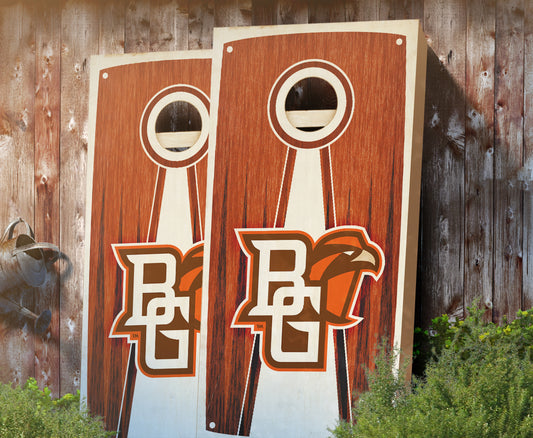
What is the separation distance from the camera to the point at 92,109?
3109mm

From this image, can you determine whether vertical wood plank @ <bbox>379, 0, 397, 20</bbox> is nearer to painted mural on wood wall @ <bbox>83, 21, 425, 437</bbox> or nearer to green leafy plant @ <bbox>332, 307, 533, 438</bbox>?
painted mural on wood wall @ <bbox>83, 21, 425, 437</bbox>

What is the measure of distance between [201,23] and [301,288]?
1.57 m

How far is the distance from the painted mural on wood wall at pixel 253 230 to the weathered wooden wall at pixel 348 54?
352mm

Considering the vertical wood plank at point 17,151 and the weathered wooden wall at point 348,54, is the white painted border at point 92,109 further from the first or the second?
the vertical wood plank at point 17,151

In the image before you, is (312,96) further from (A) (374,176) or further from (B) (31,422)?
(B) (31,422)

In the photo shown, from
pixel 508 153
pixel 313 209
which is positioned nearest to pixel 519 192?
pixel 508 153

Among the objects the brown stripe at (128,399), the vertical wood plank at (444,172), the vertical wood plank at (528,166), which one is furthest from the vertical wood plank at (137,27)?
the vertical wood plank at (528,166)

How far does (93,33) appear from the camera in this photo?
3.48 m

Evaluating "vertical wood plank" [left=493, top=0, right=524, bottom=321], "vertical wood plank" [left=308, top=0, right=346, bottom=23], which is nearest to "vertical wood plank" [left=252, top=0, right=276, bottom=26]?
"vertical wood plank" [left=308, top=0, right=346, bottom=23]

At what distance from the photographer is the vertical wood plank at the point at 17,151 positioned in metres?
3.53

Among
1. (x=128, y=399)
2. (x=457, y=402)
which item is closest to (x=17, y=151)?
(x=128, y=399)

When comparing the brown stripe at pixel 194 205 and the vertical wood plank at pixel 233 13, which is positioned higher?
the vertical wood plank at pixel 233 13

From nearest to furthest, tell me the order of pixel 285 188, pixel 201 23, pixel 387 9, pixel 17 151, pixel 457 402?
pixel 457 402
pixel 285 188
pixel 387 9
pixel 201 23
pixel 17 151

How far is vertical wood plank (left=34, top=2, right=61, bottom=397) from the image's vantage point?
3479mm
